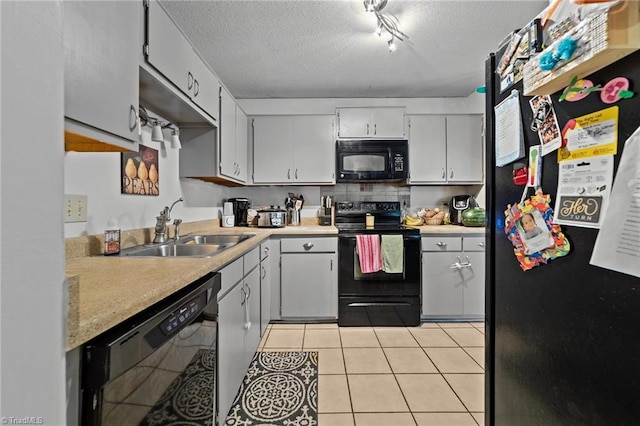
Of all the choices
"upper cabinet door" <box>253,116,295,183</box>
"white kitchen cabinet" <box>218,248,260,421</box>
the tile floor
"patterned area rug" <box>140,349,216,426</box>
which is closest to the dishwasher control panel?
"patterned area rug" <box>140,349,216,426</box>

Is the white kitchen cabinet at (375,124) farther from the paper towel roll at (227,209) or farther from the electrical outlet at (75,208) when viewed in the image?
the electrical outlet at (75,208)

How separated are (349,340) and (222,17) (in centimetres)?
256

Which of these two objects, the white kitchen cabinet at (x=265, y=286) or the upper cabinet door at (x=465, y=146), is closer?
the white kitchen cabinet at (x=265, y=286)

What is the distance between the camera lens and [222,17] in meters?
1.99

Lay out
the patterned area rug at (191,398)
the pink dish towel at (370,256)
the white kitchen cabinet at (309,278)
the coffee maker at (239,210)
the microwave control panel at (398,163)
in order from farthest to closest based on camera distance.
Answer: the coffee maker at (239,210) → the microwave control panel at (398,163) → the white kitchen cabinet at (309,278) → the pink dish towel at (370,256) → the patterned area rug at (191,398)

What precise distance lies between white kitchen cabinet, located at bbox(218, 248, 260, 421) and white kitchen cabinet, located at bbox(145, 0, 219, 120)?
103cm

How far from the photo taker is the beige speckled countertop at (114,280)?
550 mm

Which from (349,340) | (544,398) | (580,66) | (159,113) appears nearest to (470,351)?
(349,340)

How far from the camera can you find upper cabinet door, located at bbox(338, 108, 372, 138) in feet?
10.4

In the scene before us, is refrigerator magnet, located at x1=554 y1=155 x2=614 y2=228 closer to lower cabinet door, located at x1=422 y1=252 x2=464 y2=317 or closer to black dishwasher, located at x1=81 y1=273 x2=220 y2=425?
black dishwasher, located at x1=81 y1=273 x2=220 y2=425

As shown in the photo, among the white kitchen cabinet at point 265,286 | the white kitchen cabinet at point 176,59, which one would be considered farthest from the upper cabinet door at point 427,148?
the white kitchen cabinet at point 176,59

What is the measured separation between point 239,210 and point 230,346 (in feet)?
6.17

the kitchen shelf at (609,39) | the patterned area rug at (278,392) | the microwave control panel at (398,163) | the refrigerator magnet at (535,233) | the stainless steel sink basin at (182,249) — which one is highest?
the microwave control panel at (398,163)

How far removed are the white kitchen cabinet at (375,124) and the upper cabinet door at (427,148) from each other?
0.15 meters
